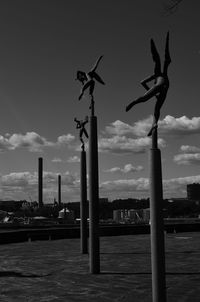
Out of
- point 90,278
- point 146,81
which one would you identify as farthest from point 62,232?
point 146,81

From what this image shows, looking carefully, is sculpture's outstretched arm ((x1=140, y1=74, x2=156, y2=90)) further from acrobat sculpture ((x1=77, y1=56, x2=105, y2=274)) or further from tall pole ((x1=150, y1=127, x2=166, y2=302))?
acrobat sculpture ((x1=77, y1=56, x2=105, y2=274))

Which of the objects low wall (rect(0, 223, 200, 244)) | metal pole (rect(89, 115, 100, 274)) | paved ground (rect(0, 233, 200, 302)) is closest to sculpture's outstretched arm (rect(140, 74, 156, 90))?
paved ground (rect(0, 233, 200, 302))

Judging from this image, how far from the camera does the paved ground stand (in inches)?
482

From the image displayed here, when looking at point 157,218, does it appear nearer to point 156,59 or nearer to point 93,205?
point 156,59

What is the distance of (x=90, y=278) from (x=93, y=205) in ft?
7.48

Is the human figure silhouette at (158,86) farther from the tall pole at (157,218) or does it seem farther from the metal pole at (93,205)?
the metal pole at (93,205)

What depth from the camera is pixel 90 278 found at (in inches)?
599

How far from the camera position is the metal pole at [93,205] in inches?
626

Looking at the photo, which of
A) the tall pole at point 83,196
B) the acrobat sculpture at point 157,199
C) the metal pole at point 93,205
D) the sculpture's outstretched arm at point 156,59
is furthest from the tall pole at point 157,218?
the tall pole at point 83,196

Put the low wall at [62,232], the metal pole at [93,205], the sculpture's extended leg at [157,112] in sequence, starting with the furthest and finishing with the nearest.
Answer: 1. the low wall at [62,232]
2. the metal pole at [93,205]
3. the sculpture's extended leg at [157,112]

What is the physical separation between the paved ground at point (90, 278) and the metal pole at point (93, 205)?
20.8 inches

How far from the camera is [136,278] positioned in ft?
49.4

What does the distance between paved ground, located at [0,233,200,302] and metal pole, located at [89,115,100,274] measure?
1.73ft

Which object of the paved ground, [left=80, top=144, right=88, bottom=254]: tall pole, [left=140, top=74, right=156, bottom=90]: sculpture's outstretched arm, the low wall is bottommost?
the paved ground
